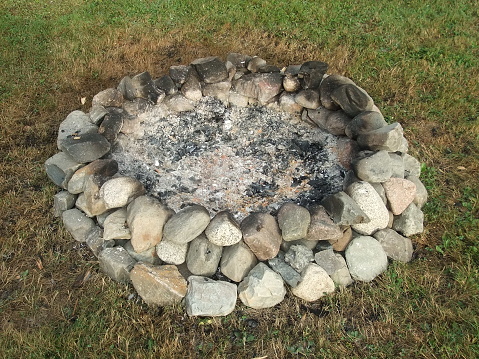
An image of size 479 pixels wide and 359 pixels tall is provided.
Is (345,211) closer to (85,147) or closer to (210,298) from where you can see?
(210,298)

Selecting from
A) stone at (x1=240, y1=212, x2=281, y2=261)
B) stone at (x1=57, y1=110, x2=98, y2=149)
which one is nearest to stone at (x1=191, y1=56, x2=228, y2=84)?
stone at (x1=57, y1=110, x2=98, y2=149)

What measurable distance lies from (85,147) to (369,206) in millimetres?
2354

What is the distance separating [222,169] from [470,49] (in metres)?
4.09

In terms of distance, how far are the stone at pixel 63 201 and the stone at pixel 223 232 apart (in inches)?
51.1

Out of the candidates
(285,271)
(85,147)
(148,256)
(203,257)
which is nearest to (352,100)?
(285,271)

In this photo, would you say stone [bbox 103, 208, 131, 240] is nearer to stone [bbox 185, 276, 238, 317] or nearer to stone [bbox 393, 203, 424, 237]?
stone [bbox 185, 276, 238, 317]

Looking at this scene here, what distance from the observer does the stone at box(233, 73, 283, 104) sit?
458 centimetres

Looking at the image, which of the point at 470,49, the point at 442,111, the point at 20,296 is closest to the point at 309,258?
the point at 20,296

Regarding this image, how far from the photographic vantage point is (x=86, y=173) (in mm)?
3605

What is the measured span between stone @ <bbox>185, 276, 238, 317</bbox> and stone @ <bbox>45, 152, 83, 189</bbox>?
149 centimetres

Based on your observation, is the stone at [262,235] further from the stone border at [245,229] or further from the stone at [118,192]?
the stone at [118,192]

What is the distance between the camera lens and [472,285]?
315cm

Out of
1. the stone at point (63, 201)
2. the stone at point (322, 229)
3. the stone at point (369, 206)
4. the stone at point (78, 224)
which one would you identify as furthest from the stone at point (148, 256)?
the stone at point (369, 206)

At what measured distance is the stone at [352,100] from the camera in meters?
3.99
